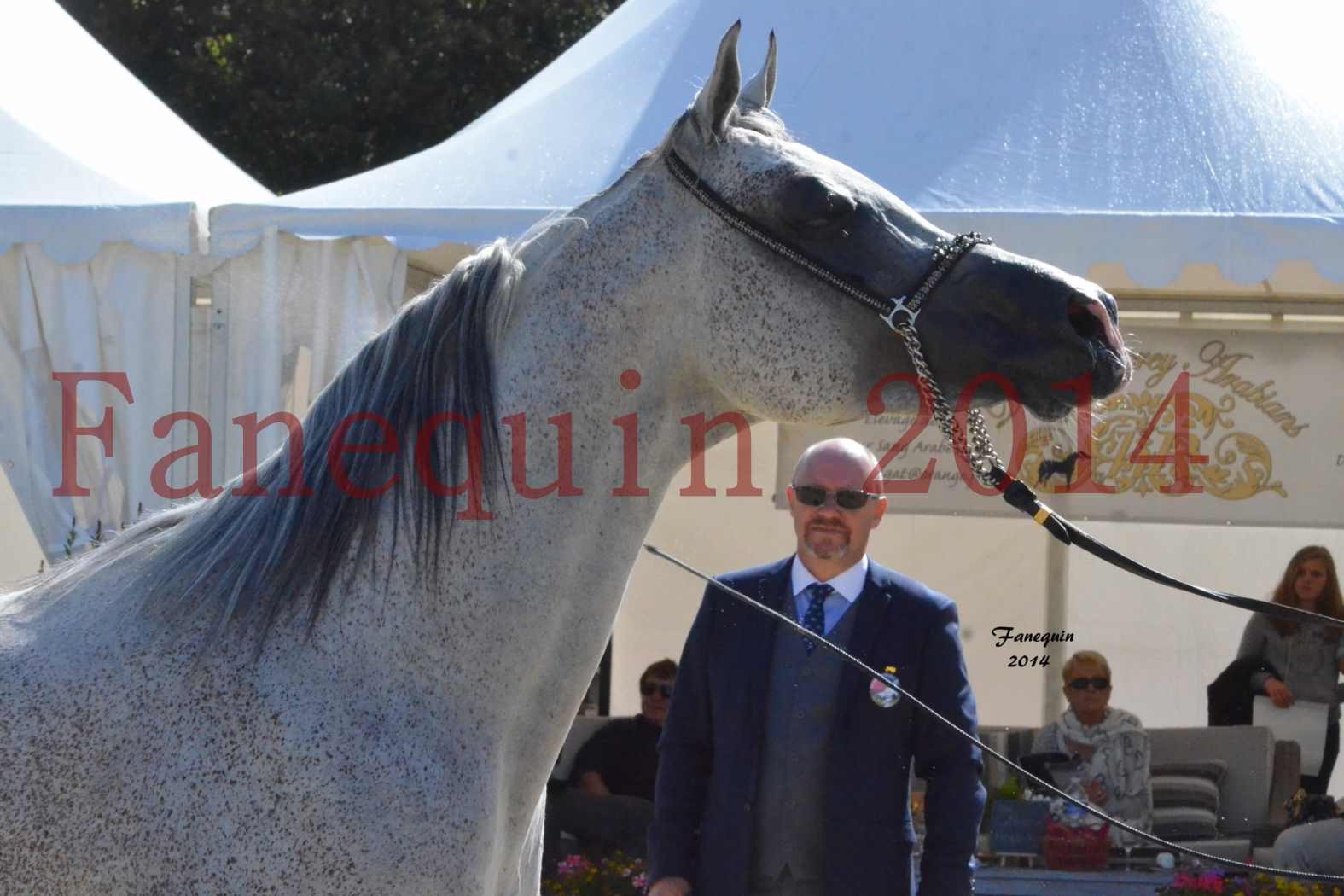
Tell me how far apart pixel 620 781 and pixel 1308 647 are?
3.00m

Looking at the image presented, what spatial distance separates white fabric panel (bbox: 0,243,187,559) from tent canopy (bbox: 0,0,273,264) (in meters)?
0.11

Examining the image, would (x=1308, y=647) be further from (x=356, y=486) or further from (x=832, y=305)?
(x=356, y=486)

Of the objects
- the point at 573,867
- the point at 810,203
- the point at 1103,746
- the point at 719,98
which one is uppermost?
the point at 719,98

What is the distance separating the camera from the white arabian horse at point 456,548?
5.79 ft

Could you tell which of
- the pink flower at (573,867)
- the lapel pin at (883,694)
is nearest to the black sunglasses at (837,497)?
the lapel pin at (883,694)

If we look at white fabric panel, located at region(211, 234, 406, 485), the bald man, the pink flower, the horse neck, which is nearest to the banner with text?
the pink flower

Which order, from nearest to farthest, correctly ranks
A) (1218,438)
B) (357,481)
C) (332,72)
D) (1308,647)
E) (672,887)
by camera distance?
(357,481) < (672,887) < (1218,438) < (1308,647) < (332,72)

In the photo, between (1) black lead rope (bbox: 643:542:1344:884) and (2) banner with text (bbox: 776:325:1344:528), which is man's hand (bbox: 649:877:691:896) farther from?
(2) banner with text (bbox: 776:325:1344:528)

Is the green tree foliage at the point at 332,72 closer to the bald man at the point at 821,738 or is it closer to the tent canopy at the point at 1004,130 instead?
the tent canopy at the point at 1004,130

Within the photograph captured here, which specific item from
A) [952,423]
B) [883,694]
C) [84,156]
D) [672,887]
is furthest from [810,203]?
[84,156]

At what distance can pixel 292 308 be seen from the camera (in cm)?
493

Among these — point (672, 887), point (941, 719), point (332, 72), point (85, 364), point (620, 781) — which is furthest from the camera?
point (332, 72)

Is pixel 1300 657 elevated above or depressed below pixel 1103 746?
above

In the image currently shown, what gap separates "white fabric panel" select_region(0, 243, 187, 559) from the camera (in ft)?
16.5
